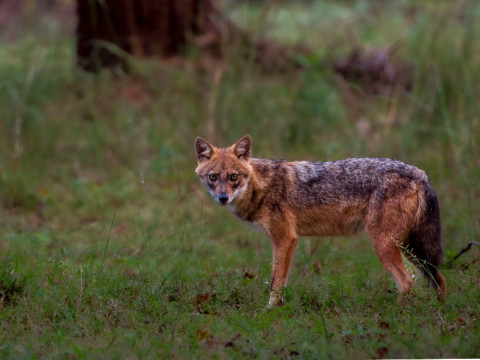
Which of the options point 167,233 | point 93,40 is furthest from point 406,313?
point 93,40

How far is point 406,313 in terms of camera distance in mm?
5215

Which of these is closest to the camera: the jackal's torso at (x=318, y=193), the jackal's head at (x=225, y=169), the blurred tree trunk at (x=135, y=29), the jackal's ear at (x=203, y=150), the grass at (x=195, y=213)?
the grass at (x=195, y=213)

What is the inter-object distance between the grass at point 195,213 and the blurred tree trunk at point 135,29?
1.44ft

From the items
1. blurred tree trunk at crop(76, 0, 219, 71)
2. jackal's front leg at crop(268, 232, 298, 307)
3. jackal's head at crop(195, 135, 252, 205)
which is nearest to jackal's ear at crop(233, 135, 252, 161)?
jackal's head at crop(195, 135, 252, 205)

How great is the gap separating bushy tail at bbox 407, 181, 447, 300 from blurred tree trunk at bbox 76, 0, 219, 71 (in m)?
6.17

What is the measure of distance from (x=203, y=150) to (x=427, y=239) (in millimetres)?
2226

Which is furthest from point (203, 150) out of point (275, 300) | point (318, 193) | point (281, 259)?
point (275, 300)

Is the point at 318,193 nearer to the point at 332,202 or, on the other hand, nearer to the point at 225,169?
the point at 332,202

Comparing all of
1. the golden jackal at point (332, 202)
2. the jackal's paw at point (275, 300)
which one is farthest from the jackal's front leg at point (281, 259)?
the jackal's paw at point (275, 300)

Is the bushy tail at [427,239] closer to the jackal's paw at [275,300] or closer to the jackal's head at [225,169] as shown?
the jackal's paw at [275,300]

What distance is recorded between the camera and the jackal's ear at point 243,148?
6238 millimetres

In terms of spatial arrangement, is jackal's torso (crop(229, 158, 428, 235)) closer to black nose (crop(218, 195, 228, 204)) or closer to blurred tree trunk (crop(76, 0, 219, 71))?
black nose (crop(218, 195, 228, 204))

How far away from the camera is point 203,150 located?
6.42 metres

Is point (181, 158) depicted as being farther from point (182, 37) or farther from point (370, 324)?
point (370, 324)
